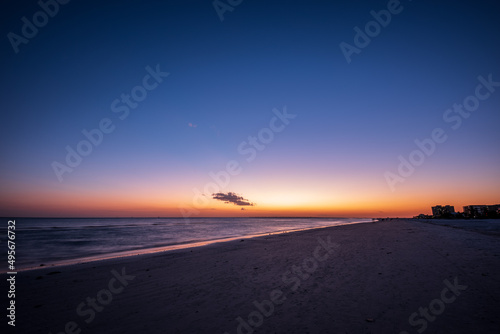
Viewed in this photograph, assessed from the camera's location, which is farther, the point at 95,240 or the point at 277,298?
the point at 95,240

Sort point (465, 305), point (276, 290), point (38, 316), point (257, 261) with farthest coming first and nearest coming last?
point (257, 261) < point (276, 290) < point (38, 316) < point (465, 305)

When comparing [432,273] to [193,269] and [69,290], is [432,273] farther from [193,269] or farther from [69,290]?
[69,290]

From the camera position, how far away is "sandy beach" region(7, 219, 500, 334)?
449 centimetres

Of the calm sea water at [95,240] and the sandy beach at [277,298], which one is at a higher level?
the sandy beach at [277,298]

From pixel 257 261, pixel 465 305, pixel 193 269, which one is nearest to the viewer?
pixel 465 305

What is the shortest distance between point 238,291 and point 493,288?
6709 millimetres

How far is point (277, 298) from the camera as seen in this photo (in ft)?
19.2

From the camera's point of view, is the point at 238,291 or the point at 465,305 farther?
the point at 238,291

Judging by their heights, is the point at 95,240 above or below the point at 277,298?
below

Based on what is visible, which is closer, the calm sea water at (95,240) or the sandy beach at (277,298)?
the sandy beach at (277,298)

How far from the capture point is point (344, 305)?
17.0 feet

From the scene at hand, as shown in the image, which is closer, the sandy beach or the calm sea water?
the sandy beach

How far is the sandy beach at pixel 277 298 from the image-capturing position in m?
4.49

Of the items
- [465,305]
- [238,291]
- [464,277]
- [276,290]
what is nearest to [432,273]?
[464,277]
